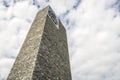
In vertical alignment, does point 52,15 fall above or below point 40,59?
above

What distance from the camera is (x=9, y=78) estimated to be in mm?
7984

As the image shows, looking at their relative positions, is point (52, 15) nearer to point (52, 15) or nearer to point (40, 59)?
point (52, 15)

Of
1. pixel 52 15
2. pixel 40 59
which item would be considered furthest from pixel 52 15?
pixel 40 59

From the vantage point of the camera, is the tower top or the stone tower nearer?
the stone tower

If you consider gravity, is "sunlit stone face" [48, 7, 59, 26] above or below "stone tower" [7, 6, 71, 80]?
above

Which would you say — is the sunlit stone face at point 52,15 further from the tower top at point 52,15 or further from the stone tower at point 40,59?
the stone tower at point 40,59

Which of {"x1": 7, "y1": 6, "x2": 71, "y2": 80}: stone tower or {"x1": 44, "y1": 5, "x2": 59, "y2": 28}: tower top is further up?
{"x1": 44, "y1": 5, "x2": 59, "y2": 28}: tower top

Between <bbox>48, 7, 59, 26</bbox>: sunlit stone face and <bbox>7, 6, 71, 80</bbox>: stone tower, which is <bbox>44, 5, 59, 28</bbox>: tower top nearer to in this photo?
<bbox>48, 7, 59, 26</bbox>: sunlit stone face

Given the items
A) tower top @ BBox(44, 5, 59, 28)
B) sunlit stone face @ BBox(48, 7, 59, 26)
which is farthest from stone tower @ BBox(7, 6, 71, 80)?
tower top @ BBox(44, 5, 59, 28)

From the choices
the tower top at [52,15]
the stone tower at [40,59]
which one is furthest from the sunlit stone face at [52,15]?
the stone tower at [40,59]

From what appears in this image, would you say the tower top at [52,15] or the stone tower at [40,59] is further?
the tower top at [52,15]

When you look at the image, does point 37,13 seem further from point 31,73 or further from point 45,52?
point 31,73

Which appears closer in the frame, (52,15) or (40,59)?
(40,59)

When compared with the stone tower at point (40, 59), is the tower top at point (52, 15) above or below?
above
